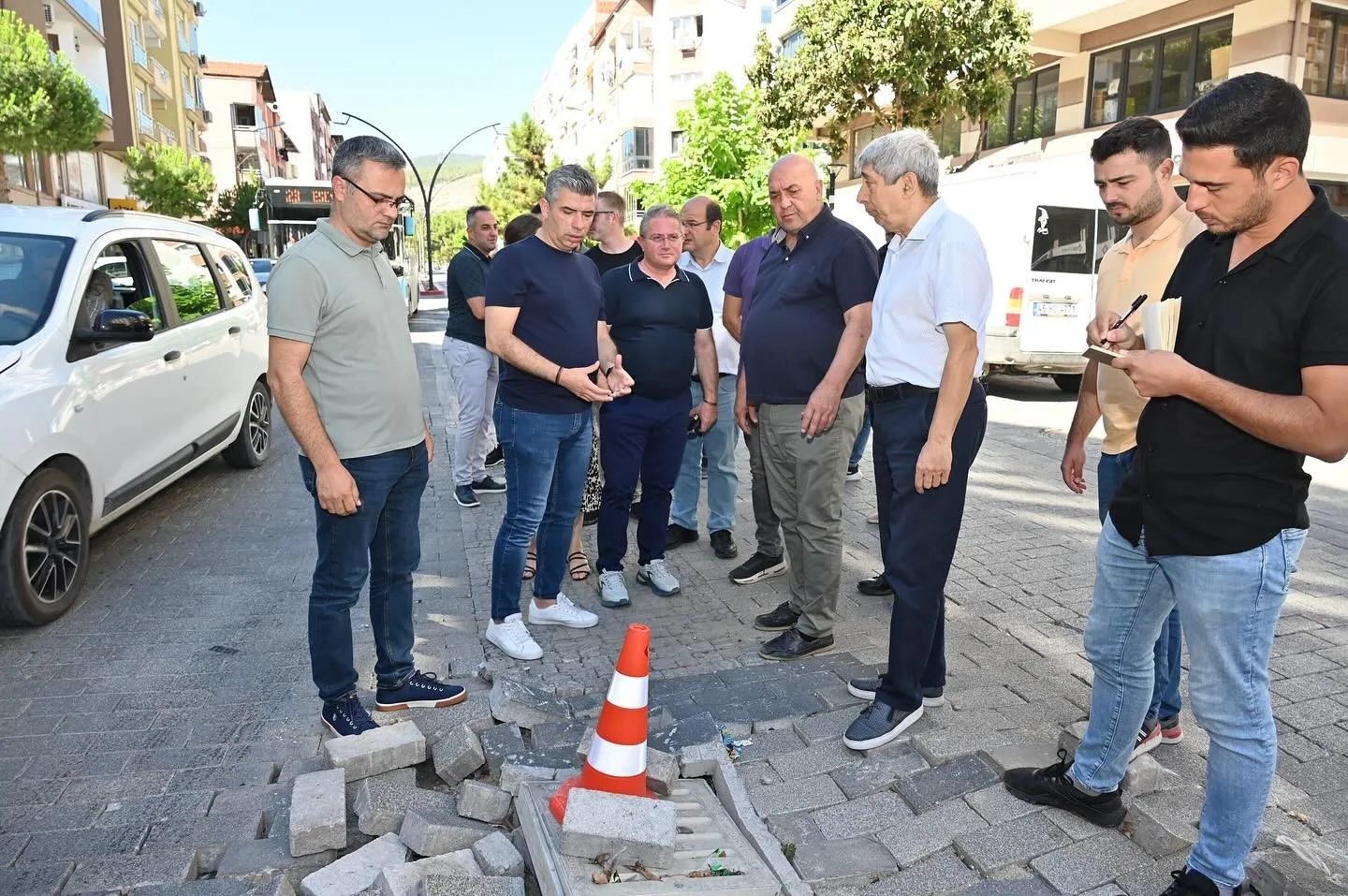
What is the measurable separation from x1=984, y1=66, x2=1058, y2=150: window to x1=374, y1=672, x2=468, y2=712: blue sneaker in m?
21.7

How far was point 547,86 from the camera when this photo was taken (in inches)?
3521

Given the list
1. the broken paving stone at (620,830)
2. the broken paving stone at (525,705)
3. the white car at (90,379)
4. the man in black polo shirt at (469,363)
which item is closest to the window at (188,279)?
the white car at (90,379)

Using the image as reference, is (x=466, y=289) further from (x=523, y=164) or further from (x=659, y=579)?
(x=523, y=164)

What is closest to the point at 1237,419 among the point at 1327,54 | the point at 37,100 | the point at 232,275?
the point at 232,275

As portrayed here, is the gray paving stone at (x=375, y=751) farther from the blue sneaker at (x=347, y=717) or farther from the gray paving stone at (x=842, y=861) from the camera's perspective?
the gray paving stone at (x=842, y=861)

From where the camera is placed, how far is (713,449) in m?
6.15

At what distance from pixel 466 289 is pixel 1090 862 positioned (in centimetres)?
559

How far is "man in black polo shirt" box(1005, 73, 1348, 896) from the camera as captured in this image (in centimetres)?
218

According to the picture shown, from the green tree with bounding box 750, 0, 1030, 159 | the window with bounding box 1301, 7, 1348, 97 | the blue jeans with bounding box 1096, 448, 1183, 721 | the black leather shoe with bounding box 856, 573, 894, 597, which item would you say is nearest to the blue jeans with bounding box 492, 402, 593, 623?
the black leather shoe with bounding box 856, 573, 894, 597

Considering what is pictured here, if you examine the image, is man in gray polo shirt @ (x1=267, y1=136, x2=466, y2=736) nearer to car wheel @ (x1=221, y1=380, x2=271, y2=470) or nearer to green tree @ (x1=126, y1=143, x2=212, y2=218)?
car wheel @ (x1=221, y1=380, x2=271, y2=470)

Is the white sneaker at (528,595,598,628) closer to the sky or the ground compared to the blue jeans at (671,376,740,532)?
closer to the ground

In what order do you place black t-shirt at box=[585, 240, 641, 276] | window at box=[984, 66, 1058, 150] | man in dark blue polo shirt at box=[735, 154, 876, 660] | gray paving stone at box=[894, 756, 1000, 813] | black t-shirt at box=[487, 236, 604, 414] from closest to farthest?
gray paving stone at box=[894, 756, 1000, 813] → man in dark blue polo shirt at box=[735, 154, 876, 660] → black t-shirt at box=[487, 236, 604, 414] → black t-shirt at box=[585, 240, 641, 276] → window at box=[984, 66, 1058, 150]

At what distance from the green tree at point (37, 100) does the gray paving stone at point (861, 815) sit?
926 inches

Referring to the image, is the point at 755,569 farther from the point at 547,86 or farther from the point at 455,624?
the point at 547,86
